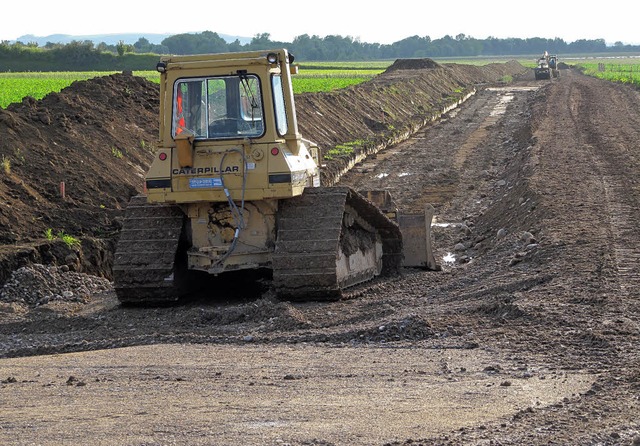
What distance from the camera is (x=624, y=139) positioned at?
27188 millimetres

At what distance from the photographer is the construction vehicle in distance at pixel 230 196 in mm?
11609

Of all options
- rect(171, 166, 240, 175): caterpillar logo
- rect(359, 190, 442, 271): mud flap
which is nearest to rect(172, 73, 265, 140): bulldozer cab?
rect(171, 166, 240, 175): caterpillar logo

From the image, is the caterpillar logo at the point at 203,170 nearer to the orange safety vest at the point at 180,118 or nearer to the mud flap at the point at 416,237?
the orange safety vest at the point at 180,118

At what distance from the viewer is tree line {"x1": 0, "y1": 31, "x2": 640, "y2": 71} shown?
78.5m

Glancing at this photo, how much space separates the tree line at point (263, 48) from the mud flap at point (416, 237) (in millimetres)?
62995

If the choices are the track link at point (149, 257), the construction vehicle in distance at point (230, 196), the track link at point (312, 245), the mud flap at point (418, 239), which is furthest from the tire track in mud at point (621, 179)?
the track link at point (149, 257)

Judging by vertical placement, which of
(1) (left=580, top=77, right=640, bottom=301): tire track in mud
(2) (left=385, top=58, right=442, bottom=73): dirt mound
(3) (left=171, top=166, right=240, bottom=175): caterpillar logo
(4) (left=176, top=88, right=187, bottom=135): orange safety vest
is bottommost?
Answer: (1) (left=580, top=77, right=640, bottom=301): tire track in mud

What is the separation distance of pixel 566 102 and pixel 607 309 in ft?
110

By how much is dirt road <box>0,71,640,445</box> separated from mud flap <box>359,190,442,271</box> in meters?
0.44

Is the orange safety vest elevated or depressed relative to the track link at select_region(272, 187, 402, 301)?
elevated

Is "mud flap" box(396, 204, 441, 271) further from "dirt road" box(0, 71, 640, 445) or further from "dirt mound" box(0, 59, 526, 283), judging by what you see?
"dirt mound" box(0, 59, 526, 283)

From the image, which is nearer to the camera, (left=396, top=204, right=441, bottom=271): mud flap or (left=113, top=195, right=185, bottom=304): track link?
(left=113, top=195, right=185, bottom=304): track link

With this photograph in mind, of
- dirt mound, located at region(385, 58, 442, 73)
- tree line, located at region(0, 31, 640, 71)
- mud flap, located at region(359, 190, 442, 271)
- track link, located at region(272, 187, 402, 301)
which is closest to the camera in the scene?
track link, located at region(272, 187, 402, 301)

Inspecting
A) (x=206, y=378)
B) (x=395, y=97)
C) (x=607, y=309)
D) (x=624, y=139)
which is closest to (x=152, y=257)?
(x=206, y=378)
